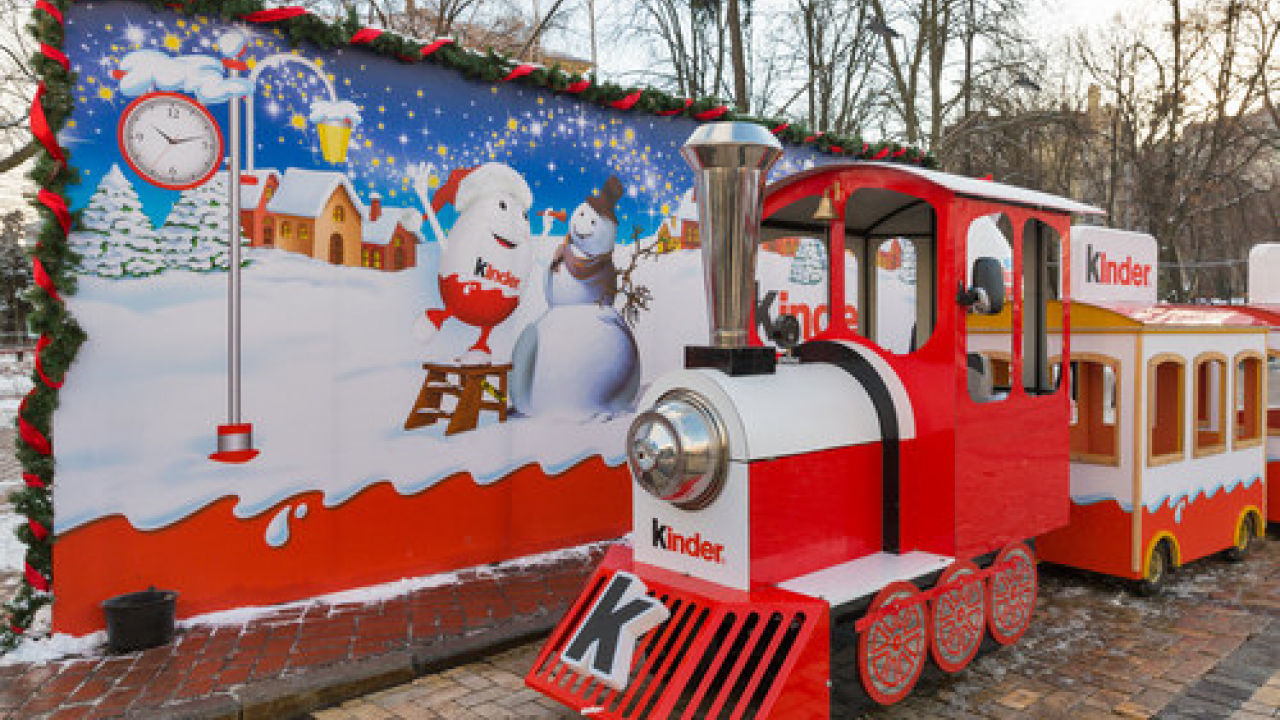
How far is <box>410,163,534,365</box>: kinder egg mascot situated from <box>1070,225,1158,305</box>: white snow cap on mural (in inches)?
163

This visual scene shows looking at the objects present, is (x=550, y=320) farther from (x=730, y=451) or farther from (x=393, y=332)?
(x=730, y=451)

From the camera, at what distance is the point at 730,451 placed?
3529mm

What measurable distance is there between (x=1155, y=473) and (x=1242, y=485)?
1456 mm

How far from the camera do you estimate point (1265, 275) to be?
7.91 m

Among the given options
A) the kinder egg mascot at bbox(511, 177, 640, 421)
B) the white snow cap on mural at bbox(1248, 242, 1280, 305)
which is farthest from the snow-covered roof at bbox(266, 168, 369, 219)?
the white snow cap on mural at bbox(1248, 242, 1280, 305)

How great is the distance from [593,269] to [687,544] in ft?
10.2

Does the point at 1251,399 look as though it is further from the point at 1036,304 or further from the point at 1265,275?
the point at 1036,304

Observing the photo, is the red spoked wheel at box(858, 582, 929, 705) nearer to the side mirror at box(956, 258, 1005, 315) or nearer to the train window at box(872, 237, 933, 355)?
the side mirror at box(956, 258, 1005, 315)

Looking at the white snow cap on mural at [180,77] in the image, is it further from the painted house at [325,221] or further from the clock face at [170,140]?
the painted house at [325,221]

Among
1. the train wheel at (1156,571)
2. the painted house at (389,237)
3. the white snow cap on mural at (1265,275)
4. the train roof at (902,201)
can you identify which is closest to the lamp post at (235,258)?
the painted house at (389,237)

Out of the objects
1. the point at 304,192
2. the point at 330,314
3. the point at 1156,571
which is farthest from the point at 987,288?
the point at 304,192

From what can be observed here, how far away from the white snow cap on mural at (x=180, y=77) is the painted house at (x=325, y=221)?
0.47m

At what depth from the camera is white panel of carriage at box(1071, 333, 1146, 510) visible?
5367 mm

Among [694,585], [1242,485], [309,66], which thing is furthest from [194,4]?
[1242,485]
